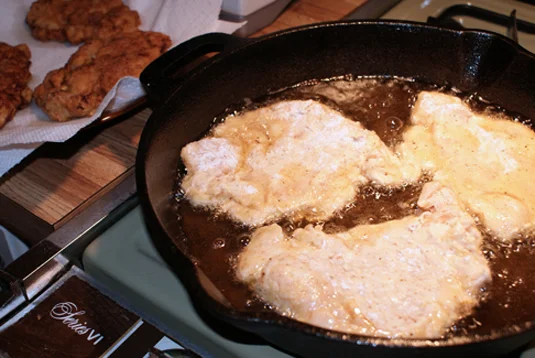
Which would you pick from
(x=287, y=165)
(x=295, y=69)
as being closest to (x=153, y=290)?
(x=287, y=165)

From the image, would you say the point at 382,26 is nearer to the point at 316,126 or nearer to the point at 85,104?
the point at 316,126

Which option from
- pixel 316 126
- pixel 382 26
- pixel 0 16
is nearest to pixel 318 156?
pixel 316 126

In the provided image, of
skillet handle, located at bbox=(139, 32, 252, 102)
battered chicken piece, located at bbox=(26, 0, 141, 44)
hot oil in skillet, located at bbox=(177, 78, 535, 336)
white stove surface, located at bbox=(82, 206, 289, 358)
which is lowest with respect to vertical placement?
white stove surface, located at bbox=(82, 206, 289, 358)

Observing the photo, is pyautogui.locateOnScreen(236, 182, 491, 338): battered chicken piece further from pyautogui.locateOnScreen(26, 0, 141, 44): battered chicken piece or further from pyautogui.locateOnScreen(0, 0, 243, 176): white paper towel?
pyautogui.locateOnScreen(26, 0, 141, 44): battered chicken piece

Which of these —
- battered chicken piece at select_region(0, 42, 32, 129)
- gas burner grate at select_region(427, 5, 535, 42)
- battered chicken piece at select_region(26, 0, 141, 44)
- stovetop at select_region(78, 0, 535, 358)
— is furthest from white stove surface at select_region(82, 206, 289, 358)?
→ gas burner grate at select_region(427, 5, 535, 42)

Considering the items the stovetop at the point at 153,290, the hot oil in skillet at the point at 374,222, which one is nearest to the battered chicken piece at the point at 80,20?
the hot oil in skillet at the point at 374,222
